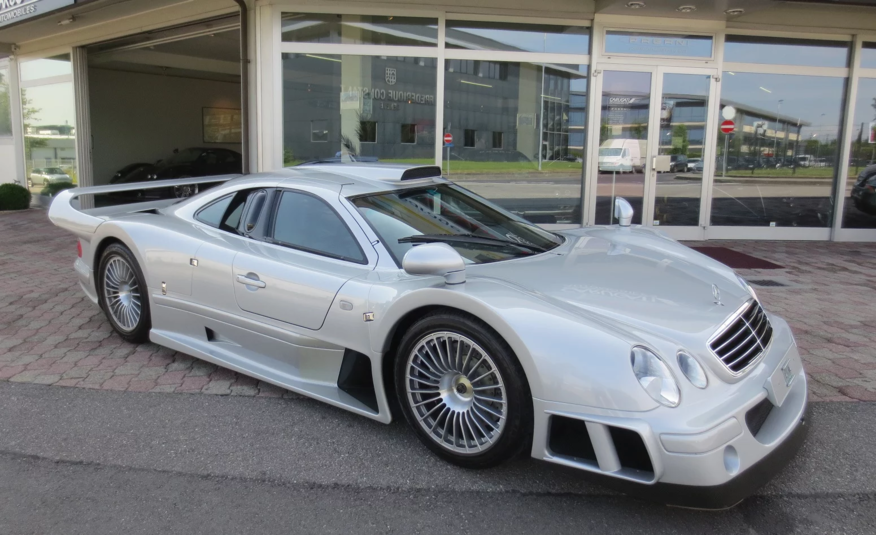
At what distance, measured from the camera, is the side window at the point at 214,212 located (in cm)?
427

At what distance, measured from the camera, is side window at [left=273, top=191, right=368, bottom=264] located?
3547 mm

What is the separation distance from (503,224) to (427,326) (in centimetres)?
138

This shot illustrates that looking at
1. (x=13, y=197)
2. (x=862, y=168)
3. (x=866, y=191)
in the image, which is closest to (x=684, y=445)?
(x=866, y=191)

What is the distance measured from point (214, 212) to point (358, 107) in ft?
17.7

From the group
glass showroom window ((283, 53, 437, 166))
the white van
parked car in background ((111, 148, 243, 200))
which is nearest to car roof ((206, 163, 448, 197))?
glass showroom window ((283, 53, 437, 166))

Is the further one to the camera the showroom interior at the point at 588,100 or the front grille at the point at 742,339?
the showroom interior at the point at 588,100

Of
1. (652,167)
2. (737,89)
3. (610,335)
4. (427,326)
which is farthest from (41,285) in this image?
(737,89)

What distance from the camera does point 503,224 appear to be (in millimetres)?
4125

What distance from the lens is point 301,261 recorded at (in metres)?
3.57

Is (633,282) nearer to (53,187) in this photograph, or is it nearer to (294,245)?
(294,245)

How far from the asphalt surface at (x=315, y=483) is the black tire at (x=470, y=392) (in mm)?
150

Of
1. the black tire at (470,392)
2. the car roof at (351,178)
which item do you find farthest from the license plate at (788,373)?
the car roof at (351,178)

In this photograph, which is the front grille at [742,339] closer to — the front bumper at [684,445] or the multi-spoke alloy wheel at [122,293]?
the front bumper at [684,445]

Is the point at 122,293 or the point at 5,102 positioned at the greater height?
the point at 5,102
